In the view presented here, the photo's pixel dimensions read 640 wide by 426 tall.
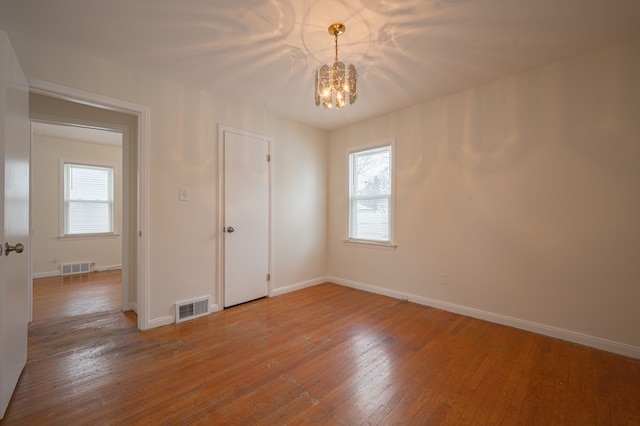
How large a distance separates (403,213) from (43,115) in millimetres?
4192

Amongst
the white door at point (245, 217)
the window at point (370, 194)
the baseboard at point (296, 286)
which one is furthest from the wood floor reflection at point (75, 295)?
the window at point (370, 194)

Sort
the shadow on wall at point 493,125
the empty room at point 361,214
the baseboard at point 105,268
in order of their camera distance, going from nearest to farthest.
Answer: the empty room at point 361,214 < the shadow on wall at point 493,125 < the baseboard at point 105,268

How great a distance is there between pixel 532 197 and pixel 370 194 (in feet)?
6.23

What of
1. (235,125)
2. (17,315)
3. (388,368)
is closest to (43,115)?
(235,125)

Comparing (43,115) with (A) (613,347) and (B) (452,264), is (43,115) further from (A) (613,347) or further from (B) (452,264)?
(A) (613,347)

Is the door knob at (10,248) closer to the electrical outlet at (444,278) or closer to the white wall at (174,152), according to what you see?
the white wall at (174,152)

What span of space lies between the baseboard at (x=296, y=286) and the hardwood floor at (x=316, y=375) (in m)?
0.85

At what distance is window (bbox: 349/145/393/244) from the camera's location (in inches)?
150

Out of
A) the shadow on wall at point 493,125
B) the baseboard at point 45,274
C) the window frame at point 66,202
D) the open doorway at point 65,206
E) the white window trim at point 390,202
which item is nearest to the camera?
the shadow on wall at point 493,125

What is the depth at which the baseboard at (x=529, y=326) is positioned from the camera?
7.21 feet

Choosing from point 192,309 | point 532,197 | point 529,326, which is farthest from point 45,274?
point 532,197

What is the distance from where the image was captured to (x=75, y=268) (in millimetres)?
5078

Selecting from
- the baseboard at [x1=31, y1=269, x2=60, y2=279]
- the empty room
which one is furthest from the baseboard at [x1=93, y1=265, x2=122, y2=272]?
the empty room

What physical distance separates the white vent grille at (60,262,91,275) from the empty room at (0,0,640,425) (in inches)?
58.3
